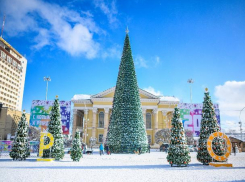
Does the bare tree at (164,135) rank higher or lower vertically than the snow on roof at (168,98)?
lower

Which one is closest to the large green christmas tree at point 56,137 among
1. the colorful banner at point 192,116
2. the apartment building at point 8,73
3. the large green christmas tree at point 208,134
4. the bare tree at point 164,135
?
the large green christmas tree at point 208,134

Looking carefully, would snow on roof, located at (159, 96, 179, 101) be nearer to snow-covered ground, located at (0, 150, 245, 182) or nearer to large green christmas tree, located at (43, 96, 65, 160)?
large green christmas tree, located at (43, 96, 65, 160)

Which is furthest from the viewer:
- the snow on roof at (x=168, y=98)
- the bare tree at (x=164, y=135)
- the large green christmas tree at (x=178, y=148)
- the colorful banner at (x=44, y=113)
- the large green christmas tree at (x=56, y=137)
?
the snow on roof at (x=168, y=98)

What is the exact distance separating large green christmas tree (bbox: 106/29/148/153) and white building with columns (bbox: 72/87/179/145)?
2374cm

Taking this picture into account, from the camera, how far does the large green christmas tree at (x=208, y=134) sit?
1474 centimetres

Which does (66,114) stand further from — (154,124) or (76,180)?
(76,180)

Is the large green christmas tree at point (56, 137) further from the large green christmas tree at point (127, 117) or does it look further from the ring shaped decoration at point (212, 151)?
the ring shaped decoration at point (212, 151)

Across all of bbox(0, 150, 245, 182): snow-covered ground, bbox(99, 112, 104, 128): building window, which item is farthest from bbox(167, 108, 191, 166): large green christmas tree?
bbox(99, 112, 104, 128): building window

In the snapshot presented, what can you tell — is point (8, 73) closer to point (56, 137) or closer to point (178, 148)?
point (56, 137)

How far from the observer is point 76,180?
880 cm

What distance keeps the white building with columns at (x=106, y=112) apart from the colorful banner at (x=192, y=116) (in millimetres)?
2715

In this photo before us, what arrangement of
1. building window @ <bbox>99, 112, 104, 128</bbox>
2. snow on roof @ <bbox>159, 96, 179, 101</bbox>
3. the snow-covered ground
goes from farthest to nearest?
snow on roof @ <bbox>159, 96, 179, 101</bbox> < building window @ <bbox>99, 112, 104, 128</bbox> < the snow-covered ground

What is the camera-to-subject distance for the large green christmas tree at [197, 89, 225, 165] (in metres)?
14.7

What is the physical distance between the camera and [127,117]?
23.8 m
